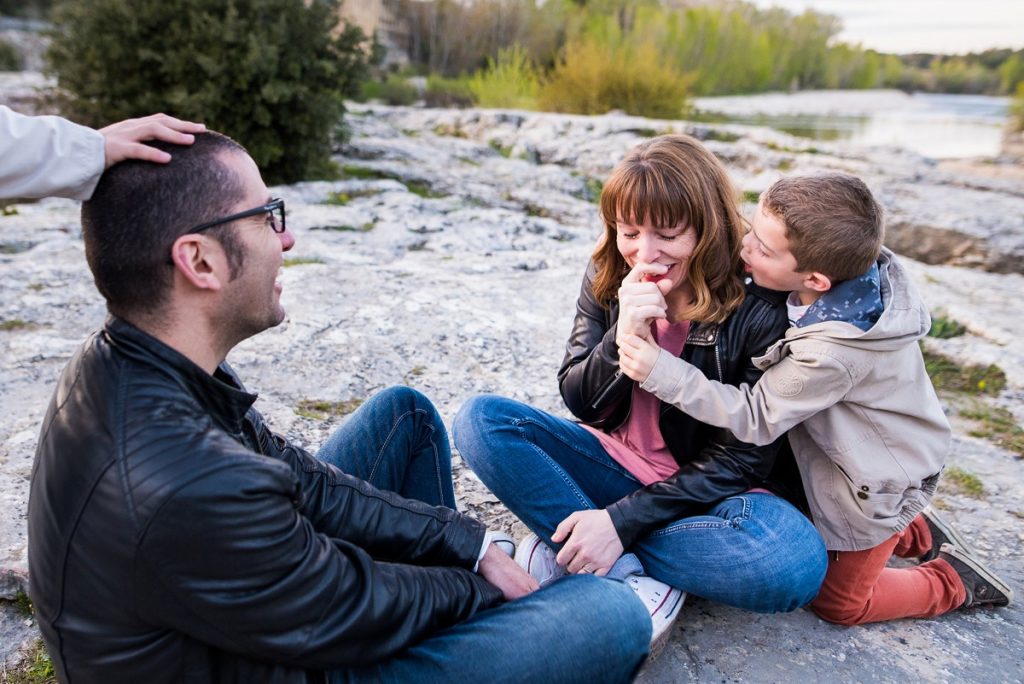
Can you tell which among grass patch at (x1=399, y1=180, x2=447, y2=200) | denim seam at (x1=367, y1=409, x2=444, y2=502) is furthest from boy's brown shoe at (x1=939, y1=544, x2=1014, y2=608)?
grass patch at (x1=399, y1=180, x2=447, y2=200)

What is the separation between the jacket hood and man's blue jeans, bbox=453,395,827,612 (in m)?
0.44

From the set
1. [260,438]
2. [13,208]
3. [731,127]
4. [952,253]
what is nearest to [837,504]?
[260,438]

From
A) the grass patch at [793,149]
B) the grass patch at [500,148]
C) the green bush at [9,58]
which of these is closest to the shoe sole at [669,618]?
the grass patch at [793,149]

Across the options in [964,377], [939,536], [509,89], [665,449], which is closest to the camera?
[665,449]

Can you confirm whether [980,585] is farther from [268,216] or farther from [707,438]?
[268,216]

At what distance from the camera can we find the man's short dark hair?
4.04ft

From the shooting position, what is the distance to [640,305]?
178 centimetres

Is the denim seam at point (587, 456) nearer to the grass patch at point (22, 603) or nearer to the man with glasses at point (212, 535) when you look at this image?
the man with glasses at point (212, 535)

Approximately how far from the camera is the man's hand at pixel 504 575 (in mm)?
1558

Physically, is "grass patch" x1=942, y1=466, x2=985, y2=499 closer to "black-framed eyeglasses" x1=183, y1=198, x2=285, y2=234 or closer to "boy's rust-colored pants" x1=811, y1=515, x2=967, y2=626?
"boy's rust-colored pants" x1=811, y1=515, x2=967, y2=626

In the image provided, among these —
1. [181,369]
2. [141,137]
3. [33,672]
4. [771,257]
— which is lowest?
[33,672]

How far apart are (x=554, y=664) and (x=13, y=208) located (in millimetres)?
5411

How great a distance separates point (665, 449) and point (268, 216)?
1209 mm

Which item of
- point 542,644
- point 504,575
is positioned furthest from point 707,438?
point 542,644
